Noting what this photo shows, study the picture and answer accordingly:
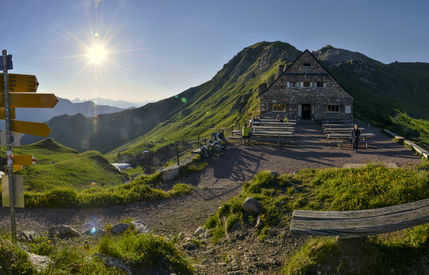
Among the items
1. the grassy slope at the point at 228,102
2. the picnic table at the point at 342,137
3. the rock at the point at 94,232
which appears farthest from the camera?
the grassy slope at the point at 228,102

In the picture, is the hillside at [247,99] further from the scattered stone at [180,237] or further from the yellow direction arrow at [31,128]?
the yellow direction arrow at [31,128]

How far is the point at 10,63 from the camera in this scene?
16.6 ft

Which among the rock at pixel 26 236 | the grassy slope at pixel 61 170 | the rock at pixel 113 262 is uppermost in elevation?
the rock at pixel 113 262

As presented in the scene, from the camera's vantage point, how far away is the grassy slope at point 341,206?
5.15 metres

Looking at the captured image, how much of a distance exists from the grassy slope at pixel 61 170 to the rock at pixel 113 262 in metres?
37.4

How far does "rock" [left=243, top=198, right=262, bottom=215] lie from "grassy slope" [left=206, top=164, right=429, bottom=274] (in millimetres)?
194

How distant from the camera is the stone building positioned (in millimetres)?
37312

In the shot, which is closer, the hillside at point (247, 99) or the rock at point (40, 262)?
the rock at point (40, 262)

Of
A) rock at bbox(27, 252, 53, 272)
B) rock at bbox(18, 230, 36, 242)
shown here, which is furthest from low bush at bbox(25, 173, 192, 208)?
rock at bbox(27, 252, 53, 272)

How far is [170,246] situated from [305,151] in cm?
1716

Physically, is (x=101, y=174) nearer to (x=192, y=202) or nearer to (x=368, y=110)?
(x=192, y=202)

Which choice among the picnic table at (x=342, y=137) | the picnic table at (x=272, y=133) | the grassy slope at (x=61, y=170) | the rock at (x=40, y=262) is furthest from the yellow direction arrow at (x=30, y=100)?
the grassy slope at (x=61, y=170)

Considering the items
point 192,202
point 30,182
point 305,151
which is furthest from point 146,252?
point 30,182

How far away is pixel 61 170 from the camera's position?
1944 inches
